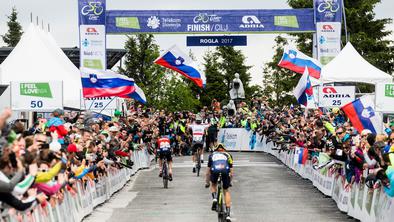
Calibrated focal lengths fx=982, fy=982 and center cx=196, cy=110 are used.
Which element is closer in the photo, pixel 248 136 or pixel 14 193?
pixel 14 193

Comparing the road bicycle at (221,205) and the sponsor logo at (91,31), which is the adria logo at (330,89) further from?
the road bicycle at (221,205)

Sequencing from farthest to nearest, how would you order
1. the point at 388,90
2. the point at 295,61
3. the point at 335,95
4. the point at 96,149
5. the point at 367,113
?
1. the point at 295,61
2. the point at 335,95
3. the point at 388,90
4. the point at 367,113
5. the point at 96,149

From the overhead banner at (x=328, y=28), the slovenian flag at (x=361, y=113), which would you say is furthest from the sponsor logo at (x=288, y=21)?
the slovenian flag at (x=361, y=113)

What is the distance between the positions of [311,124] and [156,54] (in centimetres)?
5365

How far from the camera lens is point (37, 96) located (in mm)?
25766

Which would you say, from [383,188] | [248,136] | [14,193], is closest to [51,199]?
[14,193]

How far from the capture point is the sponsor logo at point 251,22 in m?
44.4

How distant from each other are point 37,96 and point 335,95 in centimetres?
1219

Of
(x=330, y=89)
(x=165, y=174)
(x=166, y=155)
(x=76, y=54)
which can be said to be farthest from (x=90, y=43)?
(x=165, y=174)

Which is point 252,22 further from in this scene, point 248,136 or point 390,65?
point 390,65

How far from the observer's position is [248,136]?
49.8 metres

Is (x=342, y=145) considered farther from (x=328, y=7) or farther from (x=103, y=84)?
(x=328, y=7)

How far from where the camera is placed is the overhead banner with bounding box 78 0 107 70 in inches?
1676

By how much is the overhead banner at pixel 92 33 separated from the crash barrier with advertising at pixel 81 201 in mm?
11781
